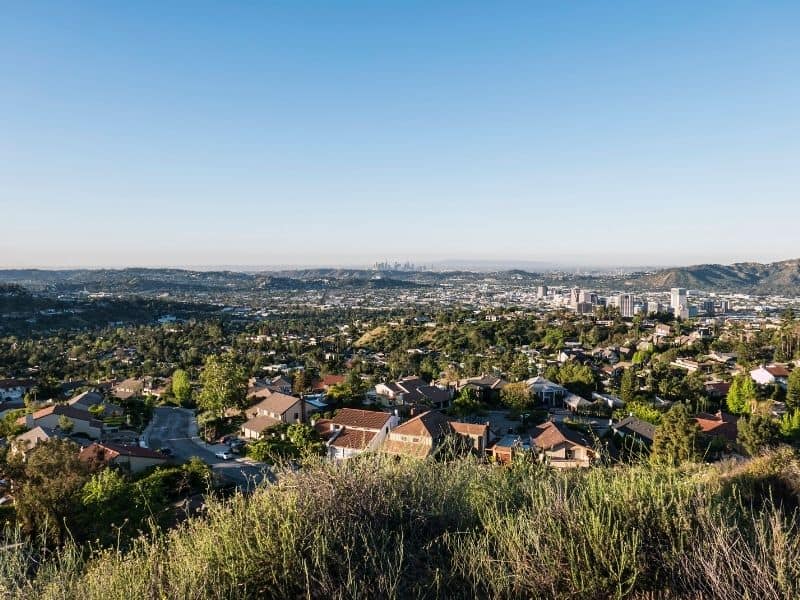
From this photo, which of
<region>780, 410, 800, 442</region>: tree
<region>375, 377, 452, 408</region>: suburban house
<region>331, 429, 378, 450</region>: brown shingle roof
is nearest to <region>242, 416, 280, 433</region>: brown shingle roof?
<region>331, 429, 378, 450</region>: brown shingle roof

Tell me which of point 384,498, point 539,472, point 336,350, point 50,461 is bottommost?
point 336,350

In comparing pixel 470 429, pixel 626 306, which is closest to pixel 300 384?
pixel 470 429

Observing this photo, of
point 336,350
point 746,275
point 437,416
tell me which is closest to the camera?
point 437,416

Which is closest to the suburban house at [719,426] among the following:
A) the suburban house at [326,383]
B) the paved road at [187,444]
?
the paved road at [187,444]

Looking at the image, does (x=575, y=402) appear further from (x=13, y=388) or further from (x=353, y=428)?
(x=13, y=388)

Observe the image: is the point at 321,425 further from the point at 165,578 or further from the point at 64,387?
the point at 64,387

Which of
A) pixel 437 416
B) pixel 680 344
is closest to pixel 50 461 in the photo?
pixel 437 416

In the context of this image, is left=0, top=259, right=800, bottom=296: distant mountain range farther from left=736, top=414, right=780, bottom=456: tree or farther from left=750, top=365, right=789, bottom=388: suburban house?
left=736, top=414, right=780, bottom=456: tree
